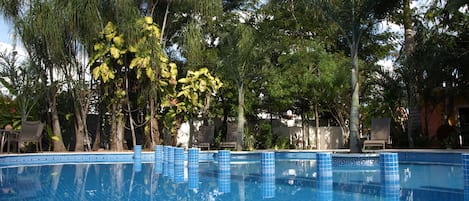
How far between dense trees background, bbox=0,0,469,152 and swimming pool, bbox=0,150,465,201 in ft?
7.19

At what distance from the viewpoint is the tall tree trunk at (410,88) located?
49.1 feet

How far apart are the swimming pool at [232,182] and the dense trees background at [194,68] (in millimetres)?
2193

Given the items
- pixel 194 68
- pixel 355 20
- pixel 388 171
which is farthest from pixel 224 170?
pixel 194 68

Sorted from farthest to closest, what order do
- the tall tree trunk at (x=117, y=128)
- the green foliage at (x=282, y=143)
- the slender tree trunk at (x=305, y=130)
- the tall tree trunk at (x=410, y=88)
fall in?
the slender tree trunk at (x=305, y=130)
the green foliage at (x=282, y=143)
the tall tree trunk at (x=117, y=128)
the tall tree trunk at (x=410, y=88)

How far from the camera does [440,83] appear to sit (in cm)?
1445

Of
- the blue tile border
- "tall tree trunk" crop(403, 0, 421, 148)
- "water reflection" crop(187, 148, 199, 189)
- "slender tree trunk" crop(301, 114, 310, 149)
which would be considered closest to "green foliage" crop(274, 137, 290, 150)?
"slender tree trunk" crop(301, 114, 310, 149)

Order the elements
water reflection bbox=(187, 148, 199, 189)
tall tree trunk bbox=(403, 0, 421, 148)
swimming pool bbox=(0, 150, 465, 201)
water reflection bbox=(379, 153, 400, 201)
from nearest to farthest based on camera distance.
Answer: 1. swimming pool bbox=(0, 150, 465, 201)
2. water reflection bbox=(379, 153, 400, 201)
3. water reflection bbox=(187, 148, 199, 189)
4. tall tree trunk bbox=(403, 0, 421, 148)

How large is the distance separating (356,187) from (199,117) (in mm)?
11961

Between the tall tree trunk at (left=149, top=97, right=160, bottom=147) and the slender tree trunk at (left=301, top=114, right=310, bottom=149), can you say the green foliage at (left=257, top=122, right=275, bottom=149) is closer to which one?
the slender tree trunk at (left=301, top=114, right=310, bottom=149)

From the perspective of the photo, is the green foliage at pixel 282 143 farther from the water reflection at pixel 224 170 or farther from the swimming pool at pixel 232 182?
the water reflection at pixel 224 170

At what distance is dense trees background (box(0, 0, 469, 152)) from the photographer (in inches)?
552

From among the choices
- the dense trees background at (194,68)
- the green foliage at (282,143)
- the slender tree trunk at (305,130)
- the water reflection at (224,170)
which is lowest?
the water reflection at (224,170)

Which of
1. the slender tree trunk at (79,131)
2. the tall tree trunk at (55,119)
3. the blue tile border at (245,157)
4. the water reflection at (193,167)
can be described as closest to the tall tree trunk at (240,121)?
the blue tile border at (245,157)

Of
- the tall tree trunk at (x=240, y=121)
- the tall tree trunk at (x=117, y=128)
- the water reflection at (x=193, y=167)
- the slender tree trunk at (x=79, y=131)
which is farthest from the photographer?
the tall tree trunk at (x=240, y=121)
